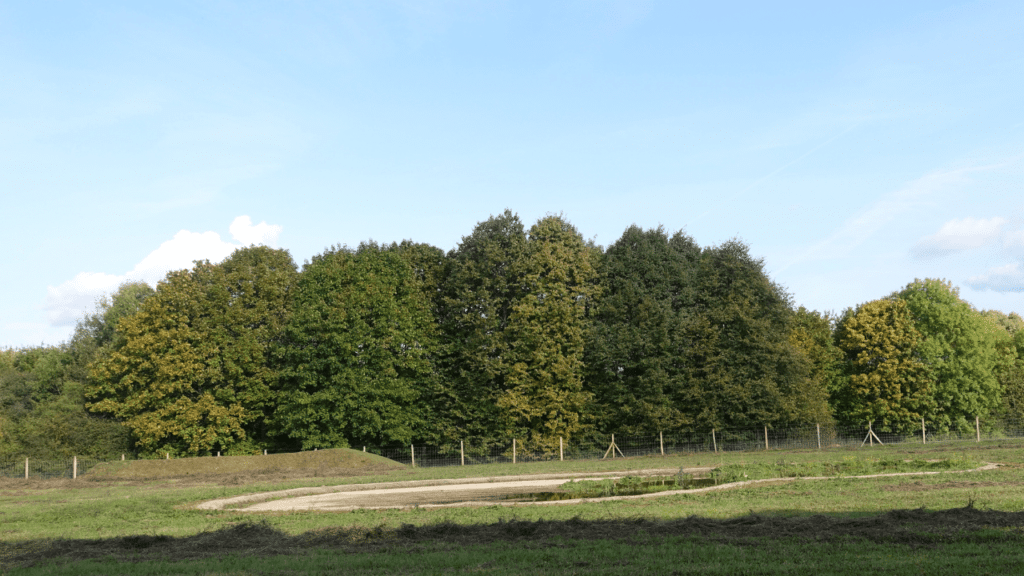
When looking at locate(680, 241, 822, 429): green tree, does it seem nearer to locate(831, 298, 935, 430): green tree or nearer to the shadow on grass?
locate(831, 298, 935, 430): green tree

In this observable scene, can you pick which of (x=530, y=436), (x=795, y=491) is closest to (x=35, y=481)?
(x=530, y=436)

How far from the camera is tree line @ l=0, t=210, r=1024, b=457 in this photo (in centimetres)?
4694

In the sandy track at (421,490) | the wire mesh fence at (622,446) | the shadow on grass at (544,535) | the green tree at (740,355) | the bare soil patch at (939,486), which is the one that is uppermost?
the green tree at (740,355)

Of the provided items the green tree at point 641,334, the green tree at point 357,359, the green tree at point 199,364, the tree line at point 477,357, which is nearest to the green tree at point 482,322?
the tree line at point 477,357

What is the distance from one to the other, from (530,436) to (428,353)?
992 cm

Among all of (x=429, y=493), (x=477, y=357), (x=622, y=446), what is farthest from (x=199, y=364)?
(x=429, y=493)

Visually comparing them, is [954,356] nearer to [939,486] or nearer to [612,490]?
[939,486]

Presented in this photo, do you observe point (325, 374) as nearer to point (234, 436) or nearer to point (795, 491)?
point (234, 436)

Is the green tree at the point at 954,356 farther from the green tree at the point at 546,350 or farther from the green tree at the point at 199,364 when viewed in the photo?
the green tree at the point at 199,364

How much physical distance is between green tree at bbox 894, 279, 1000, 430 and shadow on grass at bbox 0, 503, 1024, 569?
4731cm

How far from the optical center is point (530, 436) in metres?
46.6

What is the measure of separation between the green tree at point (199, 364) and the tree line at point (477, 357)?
0.14m

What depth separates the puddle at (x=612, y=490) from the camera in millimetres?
21328

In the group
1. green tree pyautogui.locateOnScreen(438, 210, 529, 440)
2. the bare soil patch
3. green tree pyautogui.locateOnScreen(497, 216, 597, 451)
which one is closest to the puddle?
the bare soil patch
